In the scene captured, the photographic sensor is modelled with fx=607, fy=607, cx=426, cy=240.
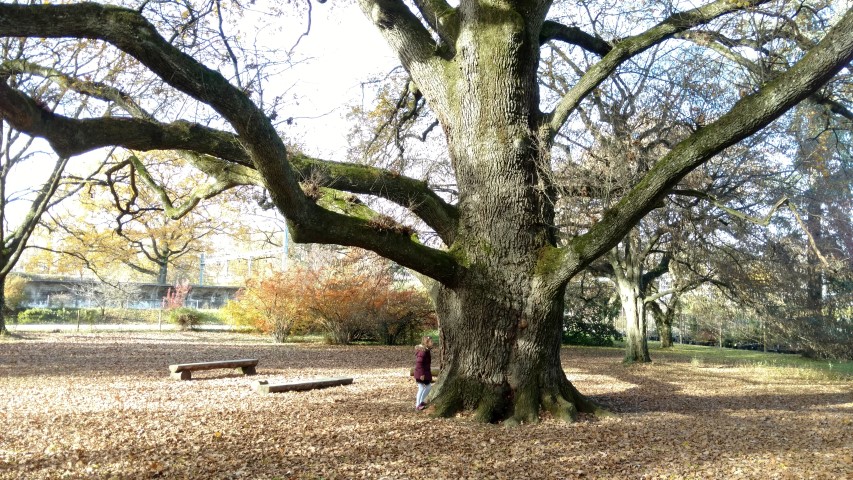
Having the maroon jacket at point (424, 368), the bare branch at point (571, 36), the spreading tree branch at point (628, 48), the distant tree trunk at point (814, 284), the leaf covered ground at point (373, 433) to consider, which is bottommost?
the leaf covered ground at point (373, 433)

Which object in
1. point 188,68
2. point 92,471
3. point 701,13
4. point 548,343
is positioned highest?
point 701,13

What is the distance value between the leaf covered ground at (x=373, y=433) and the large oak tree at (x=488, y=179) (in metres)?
0.92

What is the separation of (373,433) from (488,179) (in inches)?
141

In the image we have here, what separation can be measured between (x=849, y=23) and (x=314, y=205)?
19.4 ft

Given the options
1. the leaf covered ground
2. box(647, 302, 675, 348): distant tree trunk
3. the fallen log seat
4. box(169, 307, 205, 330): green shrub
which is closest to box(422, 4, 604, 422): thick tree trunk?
the leaf covered ground

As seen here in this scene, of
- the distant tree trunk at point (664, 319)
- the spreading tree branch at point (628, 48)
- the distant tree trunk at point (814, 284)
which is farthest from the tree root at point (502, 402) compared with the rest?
the distant tree trunk at point (664, 319)

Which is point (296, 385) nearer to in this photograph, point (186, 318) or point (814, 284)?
point (814, 284)

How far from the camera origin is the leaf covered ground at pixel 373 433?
17.7 ft

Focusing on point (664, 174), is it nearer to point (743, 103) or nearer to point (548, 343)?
point (743, 103)

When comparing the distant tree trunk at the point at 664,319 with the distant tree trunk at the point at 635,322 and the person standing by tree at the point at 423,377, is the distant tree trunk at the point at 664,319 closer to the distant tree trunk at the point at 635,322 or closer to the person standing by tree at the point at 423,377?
the distant tree trunk at the point at 635,322

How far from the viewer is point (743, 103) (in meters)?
6.70

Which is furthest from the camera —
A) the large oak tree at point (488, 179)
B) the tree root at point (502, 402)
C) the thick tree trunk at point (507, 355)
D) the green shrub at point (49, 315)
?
the green shrub at point (49, 315)

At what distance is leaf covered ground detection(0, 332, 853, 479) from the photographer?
540 centimetres

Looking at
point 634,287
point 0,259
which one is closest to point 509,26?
point 634,287
